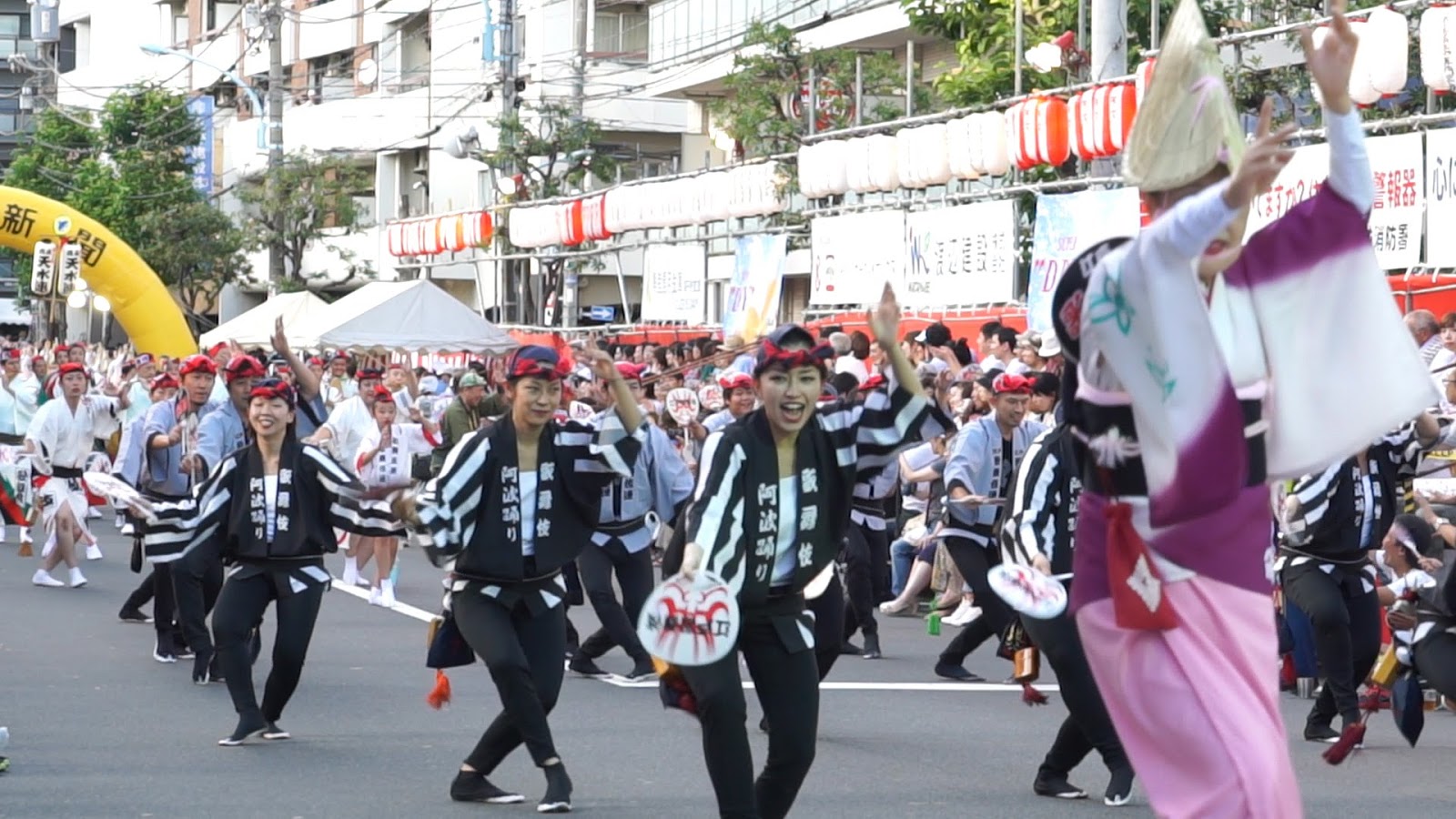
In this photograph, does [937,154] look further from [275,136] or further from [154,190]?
[154,190]

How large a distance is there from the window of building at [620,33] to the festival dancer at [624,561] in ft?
111

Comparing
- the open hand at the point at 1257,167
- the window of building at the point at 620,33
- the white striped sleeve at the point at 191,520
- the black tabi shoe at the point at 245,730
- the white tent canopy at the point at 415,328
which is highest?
the window of building at the point at 620,33

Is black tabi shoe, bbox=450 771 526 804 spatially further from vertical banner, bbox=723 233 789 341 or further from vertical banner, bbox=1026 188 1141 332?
vertical banner, bbox=723 233 789 341

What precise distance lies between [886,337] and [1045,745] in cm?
416

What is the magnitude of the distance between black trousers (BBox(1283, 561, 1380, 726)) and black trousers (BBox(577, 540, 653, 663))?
381cm

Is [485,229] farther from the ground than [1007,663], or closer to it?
farther from the ground

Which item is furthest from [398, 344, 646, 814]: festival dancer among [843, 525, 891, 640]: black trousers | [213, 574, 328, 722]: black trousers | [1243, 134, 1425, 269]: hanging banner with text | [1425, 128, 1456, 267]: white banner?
[1425, 128, 1456, 267]: white banner

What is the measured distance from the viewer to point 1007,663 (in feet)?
43.7

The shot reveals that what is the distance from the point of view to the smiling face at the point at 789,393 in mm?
6805

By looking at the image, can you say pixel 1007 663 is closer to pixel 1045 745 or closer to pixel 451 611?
pixel 1045 745

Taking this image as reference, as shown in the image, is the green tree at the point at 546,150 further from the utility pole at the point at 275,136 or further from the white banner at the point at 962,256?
the white banner at the point at 962,256

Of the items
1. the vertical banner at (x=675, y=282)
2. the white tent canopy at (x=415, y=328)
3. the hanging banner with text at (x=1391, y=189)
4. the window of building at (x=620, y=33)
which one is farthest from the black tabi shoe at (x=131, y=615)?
the window of building at (x=620, y=33)

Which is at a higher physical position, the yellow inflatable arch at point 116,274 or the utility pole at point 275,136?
the utility pole at point 275,136

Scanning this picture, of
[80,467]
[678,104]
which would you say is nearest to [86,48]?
[678,104]
